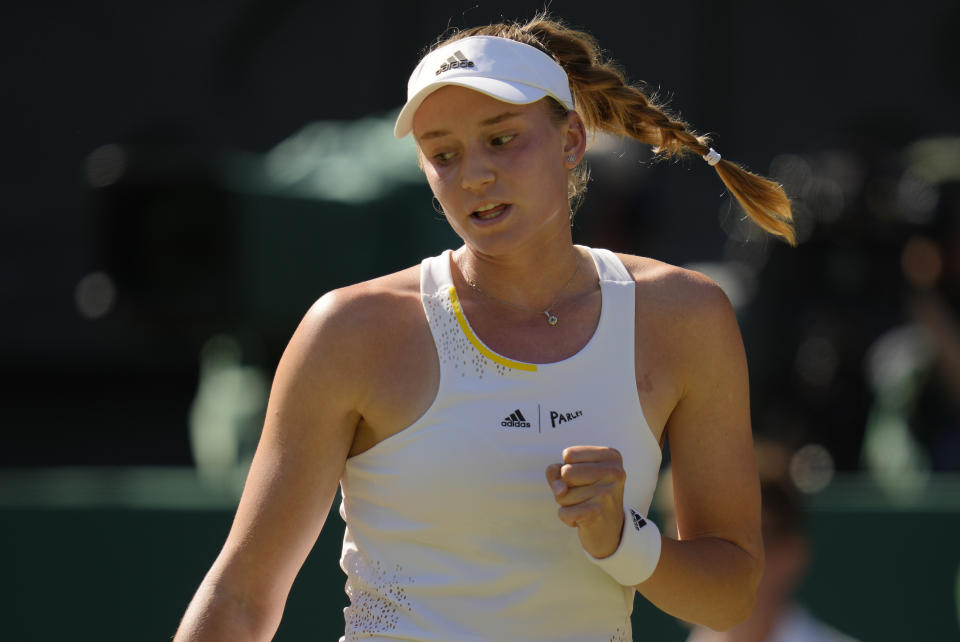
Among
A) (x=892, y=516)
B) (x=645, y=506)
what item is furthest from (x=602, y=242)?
(x=645, y=506)

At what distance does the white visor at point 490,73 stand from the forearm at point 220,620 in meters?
0.75

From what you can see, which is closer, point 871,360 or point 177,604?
point 177,604

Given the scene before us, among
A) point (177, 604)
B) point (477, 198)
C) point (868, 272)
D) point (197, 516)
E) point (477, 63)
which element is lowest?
point (177, 604)

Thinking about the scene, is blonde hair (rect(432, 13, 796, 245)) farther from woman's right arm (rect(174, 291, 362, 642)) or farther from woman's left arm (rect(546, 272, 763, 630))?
woman's right arm (rect(174, 291, 362, 642))

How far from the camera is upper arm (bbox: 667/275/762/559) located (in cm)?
218

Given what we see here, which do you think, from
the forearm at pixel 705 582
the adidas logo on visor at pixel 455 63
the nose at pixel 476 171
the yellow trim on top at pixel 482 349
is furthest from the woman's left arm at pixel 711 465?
A: the adidas logo on visor at pixel 455 63

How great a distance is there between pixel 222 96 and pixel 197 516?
508cm

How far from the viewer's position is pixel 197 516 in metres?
4.62

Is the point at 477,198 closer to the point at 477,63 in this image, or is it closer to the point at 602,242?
the point at 477,63

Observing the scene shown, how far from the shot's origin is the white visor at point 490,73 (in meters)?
2.07

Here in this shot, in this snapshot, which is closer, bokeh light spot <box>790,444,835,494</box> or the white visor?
the white visor

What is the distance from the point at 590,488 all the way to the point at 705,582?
32cm

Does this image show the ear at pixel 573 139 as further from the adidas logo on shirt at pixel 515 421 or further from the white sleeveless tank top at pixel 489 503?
the adidas logo on shirt at pixel 515 421

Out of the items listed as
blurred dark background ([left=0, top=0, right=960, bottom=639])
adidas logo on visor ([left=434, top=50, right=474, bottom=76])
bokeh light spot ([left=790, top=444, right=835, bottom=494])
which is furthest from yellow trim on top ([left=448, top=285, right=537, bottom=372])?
bokeh light spot ([left=790, top=444, right=835, bottom=494])
